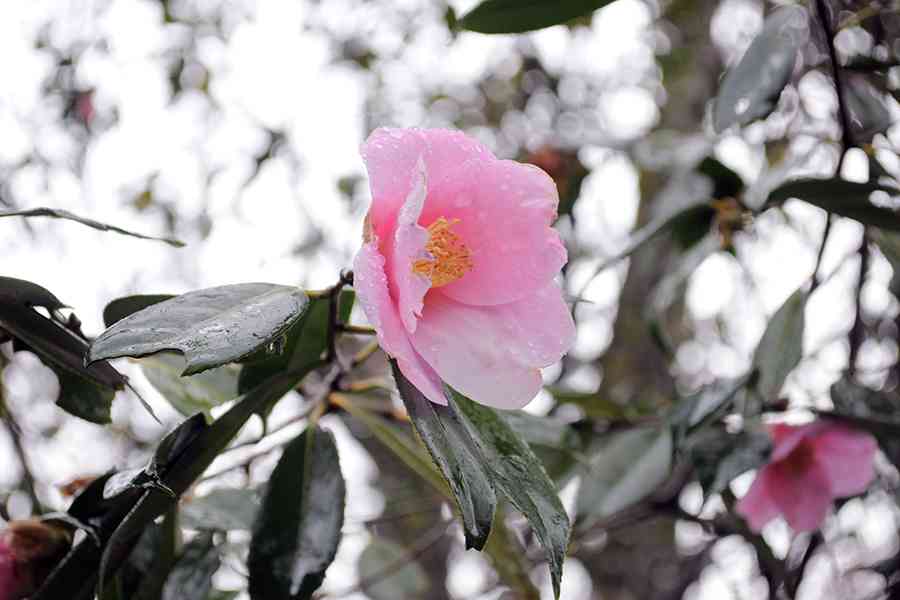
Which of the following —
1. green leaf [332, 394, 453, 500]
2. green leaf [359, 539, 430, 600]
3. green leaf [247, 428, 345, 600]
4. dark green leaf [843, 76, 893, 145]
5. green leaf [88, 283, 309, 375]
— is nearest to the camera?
green leaf [88, 283, 309, 375]

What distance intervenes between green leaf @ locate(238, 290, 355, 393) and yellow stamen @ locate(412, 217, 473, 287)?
11cm

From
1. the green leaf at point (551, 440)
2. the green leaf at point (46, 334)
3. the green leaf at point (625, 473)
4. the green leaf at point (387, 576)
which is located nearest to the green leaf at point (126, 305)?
the green leaf at point (46, 334)

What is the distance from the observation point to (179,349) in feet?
1.58

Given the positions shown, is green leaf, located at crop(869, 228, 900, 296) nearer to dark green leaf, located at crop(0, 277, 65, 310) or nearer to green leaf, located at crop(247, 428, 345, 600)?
green leaf, located at crop(247, 428, 345, 600)

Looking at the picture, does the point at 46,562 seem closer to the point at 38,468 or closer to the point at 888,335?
the point at 38,468

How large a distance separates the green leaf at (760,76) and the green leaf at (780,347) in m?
0.27

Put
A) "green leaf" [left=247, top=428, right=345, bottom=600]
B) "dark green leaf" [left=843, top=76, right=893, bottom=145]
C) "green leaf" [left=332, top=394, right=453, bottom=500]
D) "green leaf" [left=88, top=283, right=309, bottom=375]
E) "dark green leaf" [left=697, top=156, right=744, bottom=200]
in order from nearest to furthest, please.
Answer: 1. "green leaf" [left=88, top=283, right=309, bottom=375]
2. "green leaf" [left=247, top=428, right=345, bottom=600]
3. "green leaf" [left=332, top=394, right=453, bottom=500]
4. "dark green leaf" [left=843, top=76, right=893, bottom=145]
5. "dark green leaf" [left=697, top=156, right=744, bottom=200]

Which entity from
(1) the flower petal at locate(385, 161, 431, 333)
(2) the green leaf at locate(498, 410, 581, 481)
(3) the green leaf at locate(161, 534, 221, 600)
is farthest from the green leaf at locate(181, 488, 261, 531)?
(1) the flower petal at locate(385, 161, 431, 333)

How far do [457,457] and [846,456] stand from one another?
746mm

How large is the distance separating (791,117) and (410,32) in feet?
3.79

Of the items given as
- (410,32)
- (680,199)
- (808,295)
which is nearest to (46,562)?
(808,295)

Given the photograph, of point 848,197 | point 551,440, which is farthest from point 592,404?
point 848,197

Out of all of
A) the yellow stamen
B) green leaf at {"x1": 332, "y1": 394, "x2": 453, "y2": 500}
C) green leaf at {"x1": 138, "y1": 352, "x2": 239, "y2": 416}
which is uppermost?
the yellow stamen

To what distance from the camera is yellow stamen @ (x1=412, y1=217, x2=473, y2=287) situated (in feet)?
2.13
